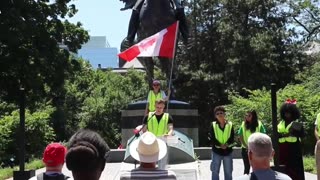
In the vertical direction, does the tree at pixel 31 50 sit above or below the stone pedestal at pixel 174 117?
above

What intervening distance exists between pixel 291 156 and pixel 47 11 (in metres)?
18.0

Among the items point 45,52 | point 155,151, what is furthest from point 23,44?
point 155,151

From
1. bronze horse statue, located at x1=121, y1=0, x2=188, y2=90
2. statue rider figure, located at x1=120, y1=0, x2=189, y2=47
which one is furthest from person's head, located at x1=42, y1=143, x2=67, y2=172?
statue rider figure, located at x1=120, y1=0, x2=189, y2=47

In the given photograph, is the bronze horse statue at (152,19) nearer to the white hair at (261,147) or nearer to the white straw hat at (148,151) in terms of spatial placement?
the white straw hat at (148,151)

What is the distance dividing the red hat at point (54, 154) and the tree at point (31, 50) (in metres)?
18.7

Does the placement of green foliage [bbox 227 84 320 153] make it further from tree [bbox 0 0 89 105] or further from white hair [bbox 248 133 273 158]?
white hair [bbox 248 133 273 158]

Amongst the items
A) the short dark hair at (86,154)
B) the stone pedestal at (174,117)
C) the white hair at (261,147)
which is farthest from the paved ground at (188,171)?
the short dark hair at (86,154)

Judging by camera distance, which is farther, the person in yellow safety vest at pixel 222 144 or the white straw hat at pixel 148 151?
the person in yellow safety vest at pixel 222 144

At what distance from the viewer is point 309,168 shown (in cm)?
1545

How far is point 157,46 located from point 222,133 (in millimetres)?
4814

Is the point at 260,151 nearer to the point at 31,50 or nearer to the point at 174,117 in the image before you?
the point at 174,117

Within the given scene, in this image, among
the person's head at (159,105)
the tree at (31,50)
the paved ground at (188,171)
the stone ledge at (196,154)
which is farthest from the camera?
the tree at (31,50)

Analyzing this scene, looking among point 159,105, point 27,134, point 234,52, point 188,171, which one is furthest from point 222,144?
point 234,52

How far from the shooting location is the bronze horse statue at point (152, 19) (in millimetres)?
17750
